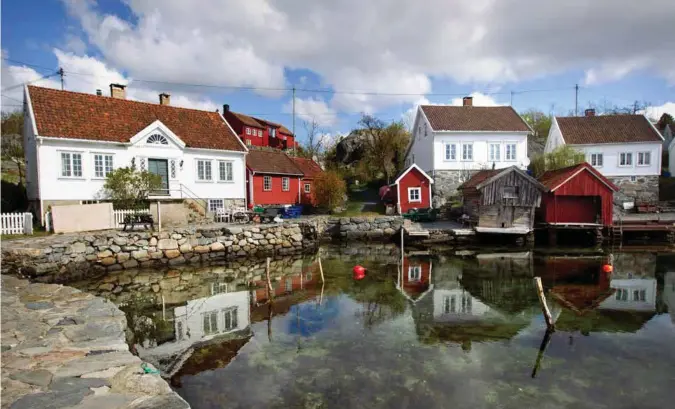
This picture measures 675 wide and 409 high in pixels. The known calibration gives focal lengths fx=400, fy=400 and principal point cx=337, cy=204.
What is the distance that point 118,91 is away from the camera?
27.4 meters

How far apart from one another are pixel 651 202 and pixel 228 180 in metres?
35.4

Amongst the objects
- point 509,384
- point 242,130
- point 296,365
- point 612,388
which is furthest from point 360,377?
point 242,130

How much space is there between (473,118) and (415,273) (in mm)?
20582

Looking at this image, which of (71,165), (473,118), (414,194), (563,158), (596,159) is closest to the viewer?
(71,165)

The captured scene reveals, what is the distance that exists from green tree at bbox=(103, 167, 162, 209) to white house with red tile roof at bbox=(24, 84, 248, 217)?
872mm

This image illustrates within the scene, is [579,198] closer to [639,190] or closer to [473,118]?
[473,118]

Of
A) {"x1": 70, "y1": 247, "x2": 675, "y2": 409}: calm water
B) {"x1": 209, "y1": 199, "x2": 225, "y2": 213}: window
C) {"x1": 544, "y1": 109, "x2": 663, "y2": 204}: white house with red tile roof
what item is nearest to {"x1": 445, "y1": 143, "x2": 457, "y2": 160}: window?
{"x1": 544, "y1": 109, "x2": 663, "y2": 204}: white house with red tile roof

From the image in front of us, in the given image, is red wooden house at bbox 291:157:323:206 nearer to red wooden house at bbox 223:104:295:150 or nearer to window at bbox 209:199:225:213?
window at bbox 209:199:225:213

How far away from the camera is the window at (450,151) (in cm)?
3312

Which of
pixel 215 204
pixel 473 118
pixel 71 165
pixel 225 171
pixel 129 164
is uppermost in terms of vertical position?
pixel 473 118

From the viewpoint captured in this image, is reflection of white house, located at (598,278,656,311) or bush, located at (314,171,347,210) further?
bush, located at (314,171,347,210)

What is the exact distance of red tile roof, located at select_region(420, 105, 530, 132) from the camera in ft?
108

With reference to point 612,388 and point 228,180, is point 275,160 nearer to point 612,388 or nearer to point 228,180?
point 228,180

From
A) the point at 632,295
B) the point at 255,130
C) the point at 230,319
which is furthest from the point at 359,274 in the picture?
the point at 255,130
